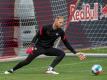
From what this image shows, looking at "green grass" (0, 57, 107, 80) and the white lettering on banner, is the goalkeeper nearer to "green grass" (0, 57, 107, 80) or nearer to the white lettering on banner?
"green grass" (0, 57, 107, 80)

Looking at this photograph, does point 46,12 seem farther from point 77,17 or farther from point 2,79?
point 2,79

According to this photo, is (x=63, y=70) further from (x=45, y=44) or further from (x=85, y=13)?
(x=85, y=13)

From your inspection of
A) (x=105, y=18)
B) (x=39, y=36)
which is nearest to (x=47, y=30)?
(x=39, y=36)

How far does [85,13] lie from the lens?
2266 centimetres

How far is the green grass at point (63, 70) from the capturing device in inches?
582

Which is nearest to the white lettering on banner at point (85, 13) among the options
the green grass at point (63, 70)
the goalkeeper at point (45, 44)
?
the green grass at point (63, 70)

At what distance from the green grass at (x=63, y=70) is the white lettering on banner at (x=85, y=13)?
221cm

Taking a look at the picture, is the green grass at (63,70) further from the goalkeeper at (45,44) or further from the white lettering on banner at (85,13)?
the white lettering on banner at (85,13)

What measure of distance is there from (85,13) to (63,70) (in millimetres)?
6091

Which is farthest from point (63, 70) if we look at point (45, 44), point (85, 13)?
point (85, 13)

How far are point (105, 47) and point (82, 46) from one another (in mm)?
959

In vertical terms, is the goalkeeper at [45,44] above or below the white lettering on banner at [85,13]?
above

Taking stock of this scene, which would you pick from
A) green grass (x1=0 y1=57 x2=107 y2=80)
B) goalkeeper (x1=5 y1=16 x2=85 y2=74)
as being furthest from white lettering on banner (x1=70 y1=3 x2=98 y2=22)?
goalkeeper (x1=5 y1=16 x2=85 y2=74)

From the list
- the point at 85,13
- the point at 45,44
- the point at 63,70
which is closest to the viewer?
the point at 45,44
